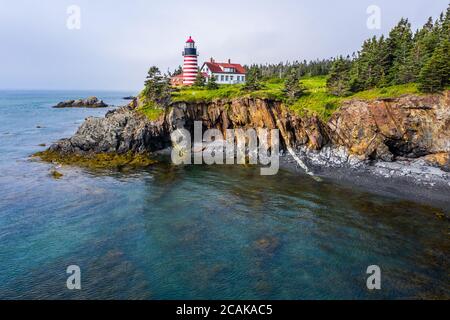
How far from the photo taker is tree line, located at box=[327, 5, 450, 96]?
146ft

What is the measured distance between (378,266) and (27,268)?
26987 mm

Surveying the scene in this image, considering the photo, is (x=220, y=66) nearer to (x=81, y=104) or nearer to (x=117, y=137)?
(x=117, y=137)

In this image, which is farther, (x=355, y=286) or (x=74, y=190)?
(x=74, y=190)

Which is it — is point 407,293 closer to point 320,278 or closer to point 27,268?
point 320,278

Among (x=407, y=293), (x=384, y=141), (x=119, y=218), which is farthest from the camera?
(x=384, y=141)

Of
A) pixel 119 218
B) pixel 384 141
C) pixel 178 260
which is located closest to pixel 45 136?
pixel 119 218

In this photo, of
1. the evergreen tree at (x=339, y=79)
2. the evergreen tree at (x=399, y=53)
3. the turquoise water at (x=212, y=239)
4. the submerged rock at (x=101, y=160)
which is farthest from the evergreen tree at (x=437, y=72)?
the submerged rock at (x=101, y=160)

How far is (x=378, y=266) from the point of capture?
78.7 feet

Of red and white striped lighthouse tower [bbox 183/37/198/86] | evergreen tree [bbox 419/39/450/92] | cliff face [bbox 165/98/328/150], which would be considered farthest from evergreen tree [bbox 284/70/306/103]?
red and white striped lighthouse tower [bbox 183/37/198/86]

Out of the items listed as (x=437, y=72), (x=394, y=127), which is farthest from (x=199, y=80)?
(x=437, y=72)

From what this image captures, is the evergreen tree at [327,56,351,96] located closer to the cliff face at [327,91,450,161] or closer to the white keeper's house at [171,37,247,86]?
the cliff face at [327,91,450,161]

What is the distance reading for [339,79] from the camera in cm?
5759

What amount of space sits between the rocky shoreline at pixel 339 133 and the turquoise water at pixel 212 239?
29.7ft
